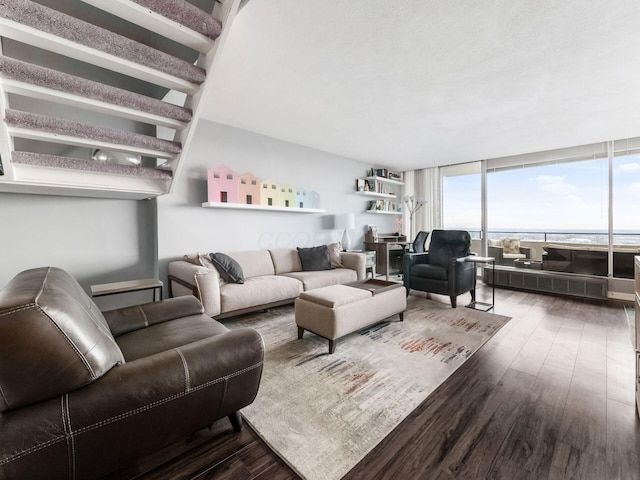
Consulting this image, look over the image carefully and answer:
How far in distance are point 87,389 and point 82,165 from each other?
1.87m

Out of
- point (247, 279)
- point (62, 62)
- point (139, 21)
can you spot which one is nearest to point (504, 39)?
point (139, 21)

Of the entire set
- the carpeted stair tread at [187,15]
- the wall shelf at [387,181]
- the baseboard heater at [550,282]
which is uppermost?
the carpeted stair tread at [187,15]

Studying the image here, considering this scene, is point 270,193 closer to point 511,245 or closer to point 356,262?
point 356,262

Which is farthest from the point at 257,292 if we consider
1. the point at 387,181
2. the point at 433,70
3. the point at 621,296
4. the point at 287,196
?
the point at 621,296

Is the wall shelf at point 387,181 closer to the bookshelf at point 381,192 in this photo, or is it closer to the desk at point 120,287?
the bookshelf at point 381,192

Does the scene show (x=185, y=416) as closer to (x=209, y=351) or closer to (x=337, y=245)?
(x=209, y=351)

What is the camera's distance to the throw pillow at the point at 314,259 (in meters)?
4.28

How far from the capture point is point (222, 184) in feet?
12.0

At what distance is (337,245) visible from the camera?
15.5ft

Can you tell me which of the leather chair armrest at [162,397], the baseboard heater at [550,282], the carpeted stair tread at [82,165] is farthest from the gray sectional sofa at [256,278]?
the baseboard heater at [550,282]

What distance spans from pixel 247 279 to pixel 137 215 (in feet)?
4.84

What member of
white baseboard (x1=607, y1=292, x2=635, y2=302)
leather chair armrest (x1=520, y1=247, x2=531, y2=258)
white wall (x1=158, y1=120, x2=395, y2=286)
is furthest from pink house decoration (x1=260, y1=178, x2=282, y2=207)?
white baseboard (x1=607, y1=292, x2=635, y2=302)

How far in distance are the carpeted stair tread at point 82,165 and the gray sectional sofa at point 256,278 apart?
3.27 feet

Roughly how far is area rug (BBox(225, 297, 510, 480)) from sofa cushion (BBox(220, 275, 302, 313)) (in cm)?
24
